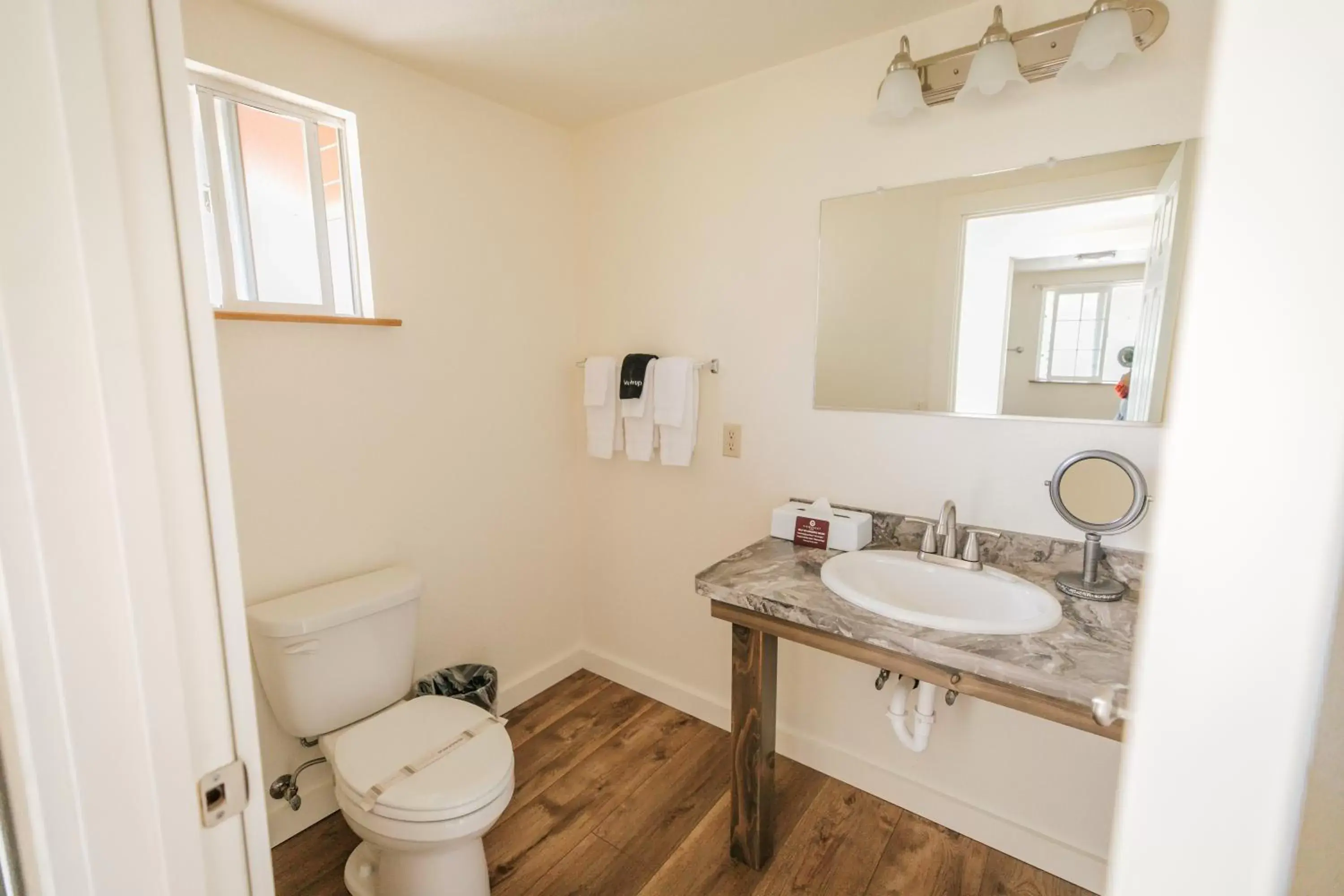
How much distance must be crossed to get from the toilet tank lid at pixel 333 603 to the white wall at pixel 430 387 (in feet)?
0.23

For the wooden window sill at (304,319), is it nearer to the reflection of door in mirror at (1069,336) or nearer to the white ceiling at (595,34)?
the white ceiling at (595,34)

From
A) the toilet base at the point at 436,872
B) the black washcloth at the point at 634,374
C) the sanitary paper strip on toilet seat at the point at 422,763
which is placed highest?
the black washcloth at the point at 634,374

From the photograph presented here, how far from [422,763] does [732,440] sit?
1311 mm

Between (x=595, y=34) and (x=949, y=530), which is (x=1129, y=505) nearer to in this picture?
(x=949, y=530)

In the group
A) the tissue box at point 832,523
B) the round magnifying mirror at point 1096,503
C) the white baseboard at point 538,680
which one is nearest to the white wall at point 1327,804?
the round magnifying mirror at point 1096,503

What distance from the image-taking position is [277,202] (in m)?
1.76

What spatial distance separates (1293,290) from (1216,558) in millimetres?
130

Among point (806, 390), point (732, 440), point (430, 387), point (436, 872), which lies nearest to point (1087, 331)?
point (806, 390)

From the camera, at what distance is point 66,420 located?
0.45 metres

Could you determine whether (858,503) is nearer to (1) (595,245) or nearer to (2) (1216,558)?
(1) (595,245)

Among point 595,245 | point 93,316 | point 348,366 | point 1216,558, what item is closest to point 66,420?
point 93,316

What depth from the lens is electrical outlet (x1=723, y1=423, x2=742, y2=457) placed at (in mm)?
2113

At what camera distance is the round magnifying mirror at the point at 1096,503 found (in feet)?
4.50

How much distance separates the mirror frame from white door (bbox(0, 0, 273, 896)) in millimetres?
1605
